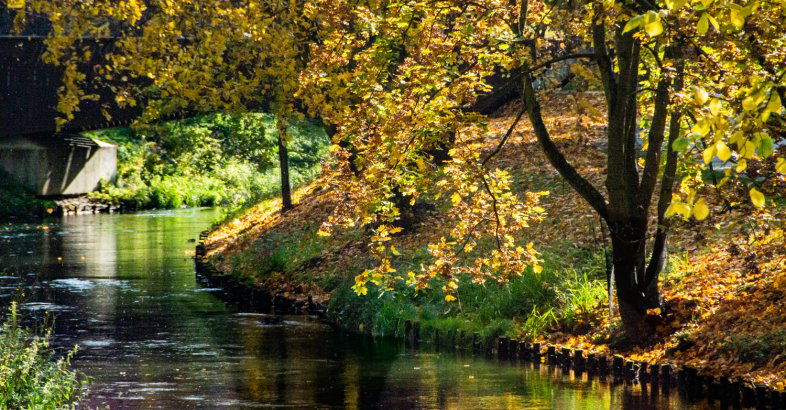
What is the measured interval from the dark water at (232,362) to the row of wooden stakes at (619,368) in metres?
0.27

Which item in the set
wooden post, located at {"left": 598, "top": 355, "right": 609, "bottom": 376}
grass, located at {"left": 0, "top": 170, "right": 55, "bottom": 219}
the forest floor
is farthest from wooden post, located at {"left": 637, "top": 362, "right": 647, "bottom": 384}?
grass, located at {"left": 0, "top": 170, "right": 55, "bottom": 219}

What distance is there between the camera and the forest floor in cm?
1161

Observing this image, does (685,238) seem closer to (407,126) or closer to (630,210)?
(630,210)

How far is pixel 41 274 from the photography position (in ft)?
74.7

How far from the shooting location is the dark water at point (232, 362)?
38.1 ft

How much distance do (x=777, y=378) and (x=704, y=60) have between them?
3204mm

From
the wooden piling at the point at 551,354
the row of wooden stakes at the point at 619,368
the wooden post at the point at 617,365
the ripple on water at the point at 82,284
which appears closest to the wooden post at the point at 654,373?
the row of wooden stakes at the point at 619,368

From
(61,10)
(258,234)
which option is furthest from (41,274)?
(61,10)

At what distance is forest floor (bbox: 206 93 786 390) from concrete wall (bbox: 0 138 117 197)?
19.3 metres

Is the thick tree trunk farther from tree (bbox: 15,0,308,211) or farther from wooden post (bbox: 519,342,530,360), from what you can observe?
tree (bbox: 15,0,308,211)

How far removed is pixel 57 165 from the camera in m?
41.1

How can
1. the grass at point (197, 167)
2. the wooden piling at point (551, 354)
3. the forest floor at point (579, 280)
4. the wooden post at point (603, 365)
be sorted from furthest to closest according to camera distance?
the grass at point (197, 167), the wooden piling at point (551, 354), the wooden post at point (603, 365), the forest floor at point (579, 280)

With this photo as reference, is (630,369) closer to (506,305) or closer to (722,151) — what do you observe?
(506,305)

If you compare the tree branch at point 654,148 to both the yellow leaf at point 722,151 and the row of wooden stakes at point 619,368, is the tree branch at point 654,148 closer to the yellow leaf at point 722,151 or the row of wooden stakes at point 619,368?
the row of wooden stakes at point 619,368
